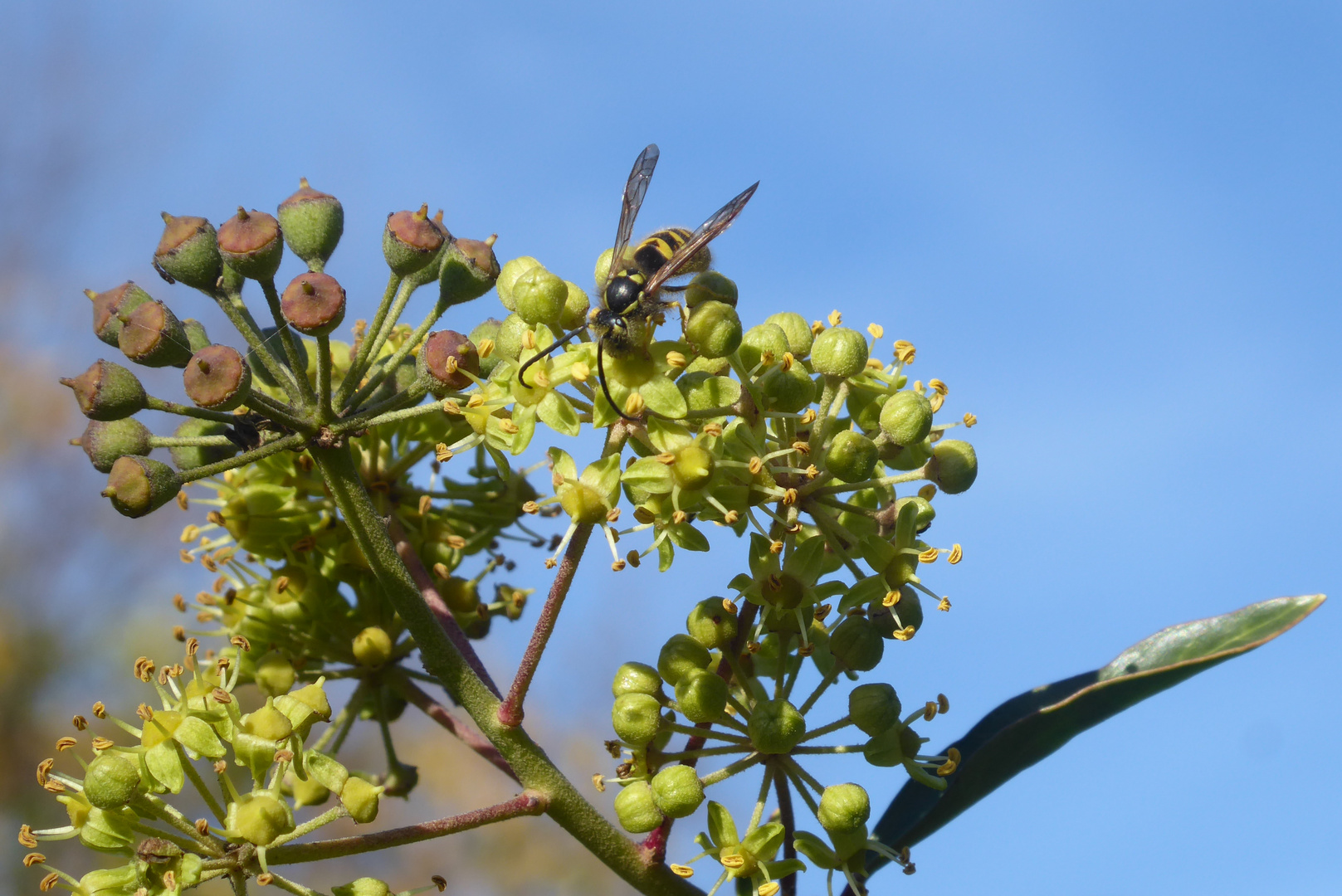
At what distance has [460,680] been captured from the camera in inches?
116

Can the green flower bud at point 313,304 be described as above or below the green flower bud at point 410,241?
below

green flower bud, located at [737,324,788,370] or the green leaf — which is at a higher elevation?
green flower bud, located at [737,324,788,370]

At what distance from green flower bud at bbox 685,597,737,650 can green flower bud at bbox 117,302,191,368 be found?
1.45 m

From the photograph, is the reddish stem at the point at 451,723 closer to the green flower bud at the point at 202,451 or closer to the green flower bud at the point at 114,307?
the green flower bud at the point at 202,451

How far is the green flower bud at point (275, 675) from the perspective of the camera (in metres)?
3.47

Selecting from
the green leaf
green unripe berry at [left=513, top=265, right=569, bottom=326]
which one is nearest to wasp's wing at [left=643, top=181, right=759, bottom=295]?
green unripe berry at [left=513, top=265, right=569, bottom=326]

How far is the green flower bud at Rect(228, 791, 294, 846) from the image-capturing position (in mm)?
2670

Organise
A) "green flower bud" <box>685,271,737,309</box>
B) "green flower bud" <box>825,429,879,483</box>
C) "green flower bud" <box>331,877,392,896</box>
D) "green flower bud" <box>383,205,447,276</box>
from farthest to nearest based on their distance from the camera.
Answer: "green flower bud" <box>383,205,447,276</box>
"green flower bud" <box>685,271,737,309</box>
"green flower bud" <box>825,429,879,483</box>
"green flower bud" <box>331,877,392,896</box>

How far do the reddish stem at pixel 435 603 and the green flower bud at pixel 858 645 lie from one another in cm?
89

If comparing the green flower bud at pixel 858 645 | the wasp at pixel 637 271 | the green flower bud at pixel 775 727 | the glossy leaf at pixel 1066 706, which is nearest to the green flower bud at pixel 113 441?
the wasp at pixel 637 271

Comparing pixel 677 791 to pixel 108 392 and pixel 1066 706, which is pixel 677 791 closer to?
pixel 1066 706

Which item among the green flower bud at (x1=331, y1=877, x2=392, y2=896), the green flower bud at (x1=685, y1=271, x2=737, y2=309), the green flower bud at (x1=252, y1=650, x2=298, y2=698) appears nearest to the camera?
the green flower bud at (x1=331, y1=877, x2=392, y2=896)

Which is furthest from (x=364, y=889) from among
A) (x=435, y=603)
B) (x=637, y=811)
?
(x=435, y=603)

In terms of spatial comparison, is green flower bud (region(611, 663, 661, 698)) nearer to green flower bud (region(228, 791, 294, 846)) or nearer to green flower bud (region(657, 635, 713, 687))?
green flower bud (region(657, 635, 713, 687))
